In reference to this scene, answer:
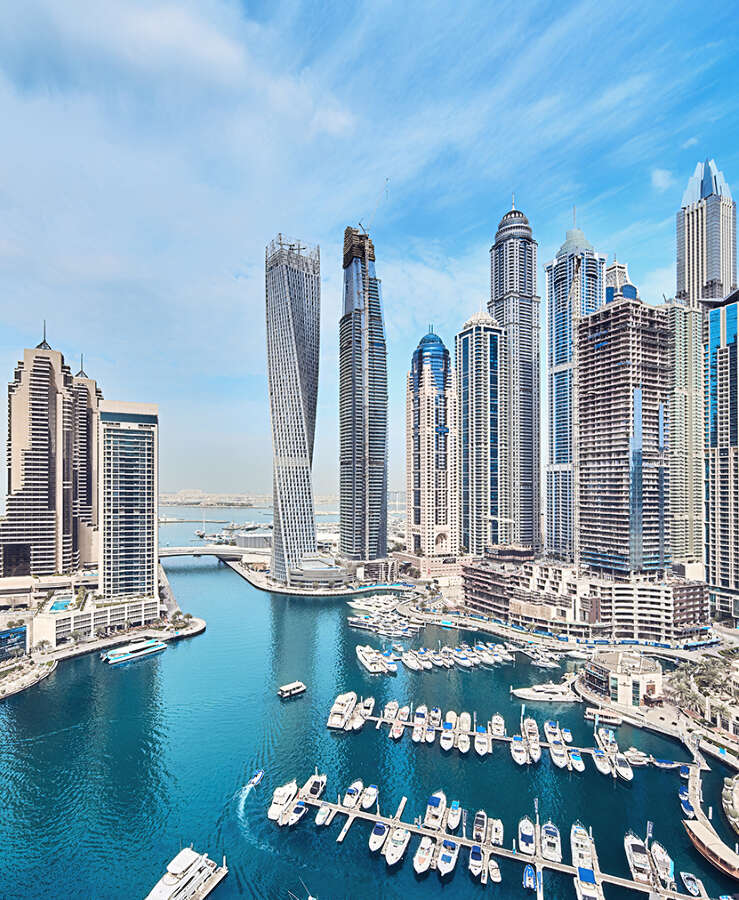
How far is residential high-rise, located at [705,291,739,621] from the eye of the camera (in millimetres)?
67062

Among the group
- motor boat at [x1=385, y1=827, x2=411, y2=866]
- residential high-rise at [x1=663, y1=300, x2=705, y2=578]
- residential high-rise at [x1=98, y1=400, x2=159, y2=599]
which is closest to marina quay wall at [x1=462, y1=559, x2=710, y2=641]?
residential high-rise at [x1=663, y1=300, x2=705, y2=578]

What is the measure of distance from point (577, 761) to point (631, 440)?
133ft

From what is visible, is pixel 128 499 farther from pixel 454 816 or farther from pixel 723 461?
pixel 723 461

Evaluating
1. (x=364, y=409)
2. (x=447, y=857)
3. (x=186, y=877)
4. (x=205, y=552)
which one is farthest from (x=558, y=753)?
(x=205, y=552)

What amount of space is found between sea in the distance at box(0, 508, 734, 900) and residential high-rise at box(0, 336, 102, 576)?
1335 inches

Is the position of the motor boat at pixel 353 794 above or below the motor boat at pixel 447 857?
above

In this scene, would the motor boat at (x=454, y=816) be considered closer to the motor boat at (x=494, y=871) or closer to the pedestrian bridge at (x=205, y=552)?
the motor boat at (x=494, y=871)

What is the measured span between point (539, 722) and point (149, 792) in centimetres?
2702

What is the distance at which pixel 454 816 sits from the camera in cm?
2933

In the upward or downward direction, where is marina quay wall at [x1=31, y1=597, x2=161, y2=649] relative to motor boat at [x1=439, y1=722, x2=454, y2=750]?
upward

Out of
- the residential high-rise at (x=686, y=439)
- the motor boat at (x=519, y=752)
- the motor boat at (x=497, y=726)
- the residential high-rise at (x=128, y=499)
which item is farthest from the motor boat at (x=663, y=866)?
the residential high-rise at (x=686, y=439)

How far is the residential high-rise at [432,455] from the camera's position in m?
105

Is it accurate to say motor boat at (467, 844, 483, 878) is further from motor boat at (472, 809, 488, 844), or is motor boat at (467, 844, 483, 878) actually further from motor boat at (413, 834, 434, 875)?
motor boat at (413, 834, 434, 875)

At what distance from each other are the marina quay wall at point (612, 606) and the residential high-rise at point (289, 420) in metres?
43.8
